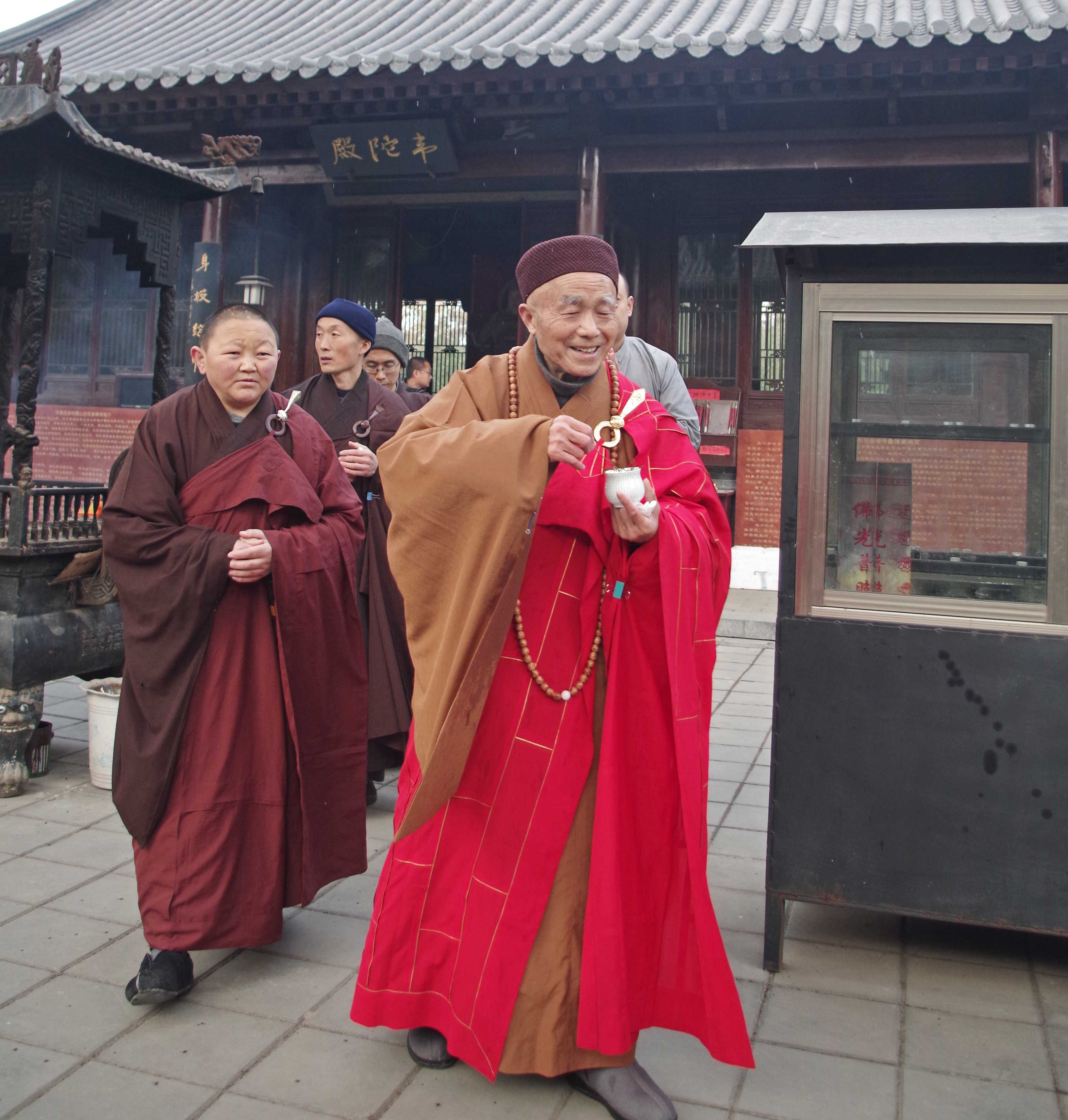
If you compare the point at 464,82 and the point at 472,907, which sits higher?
the point at 464,82

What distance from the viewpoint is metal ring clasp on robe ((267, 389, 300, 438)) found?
280cm

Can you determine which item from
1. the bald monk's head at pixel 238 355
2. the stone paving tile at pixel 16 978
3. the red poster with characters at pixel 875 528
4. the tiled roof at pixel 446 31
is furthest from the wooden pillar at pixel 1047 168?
the stone paving tile at pixel 16 978

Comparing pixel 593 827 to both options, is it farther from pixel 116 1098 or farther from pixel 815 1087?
pixel 116 1098

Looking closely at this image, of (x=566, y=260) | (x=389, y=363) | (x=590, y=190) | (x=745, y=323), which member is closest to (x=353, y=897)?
(x=566, y=260)

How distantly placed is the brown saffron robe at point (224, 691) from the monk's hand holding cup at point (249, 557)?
0.07ft

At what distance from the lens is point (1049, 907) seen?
256cm

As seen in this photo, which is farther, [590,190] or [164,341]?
[590,190]

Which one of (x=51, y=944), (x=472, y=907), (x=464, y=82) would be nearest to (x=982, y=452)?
(x=472, y=907)

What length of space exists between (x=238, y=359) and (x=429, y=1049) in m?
1.69

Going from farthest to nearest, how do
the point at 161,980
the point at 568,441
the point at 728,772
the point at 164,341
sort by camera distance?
the point at 164,341
the point at 728,772
the point at 161,980
the point at 568,441

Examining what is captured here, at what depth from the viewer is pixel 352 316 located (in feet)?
13.3

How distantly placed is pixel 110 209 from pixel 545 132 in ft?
15.1

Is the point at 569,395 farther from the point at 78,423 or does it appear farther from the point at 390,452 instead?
the point at 78,423

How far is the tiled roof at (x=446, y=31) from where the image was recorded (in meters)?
6.80
